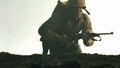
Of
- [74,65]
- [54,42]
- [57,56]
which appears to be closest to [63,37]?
[54,42]

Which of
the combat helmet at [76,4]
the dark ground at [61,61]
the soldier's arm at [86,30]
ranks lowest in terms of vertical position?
the soldier's arm at [86,30]

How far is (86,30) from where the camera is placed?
643 inches

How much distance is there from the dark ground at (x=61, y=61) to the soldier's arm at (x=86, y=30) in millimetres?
7124

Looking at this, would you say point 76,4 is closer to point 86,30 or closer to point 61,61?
point 86,30

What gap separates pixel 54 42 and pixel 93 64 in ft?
25.7

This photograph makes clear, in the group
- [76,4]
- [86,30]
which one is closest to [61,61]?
[76,4]

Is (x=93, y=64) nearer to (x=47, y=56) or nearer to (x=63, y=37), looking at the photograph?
(x=47, y=56)

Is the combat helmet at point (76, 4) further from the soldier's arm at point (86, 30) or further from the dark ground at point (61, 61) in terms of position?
the dark ground at point (61, 61)

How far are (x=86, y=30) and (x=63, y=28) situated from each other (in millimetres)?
1013

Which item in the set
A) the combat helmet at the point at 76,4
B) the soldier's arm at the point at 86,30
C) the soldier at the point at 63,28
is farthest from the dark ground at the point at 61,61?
the soldier's arm at the point at 86,30

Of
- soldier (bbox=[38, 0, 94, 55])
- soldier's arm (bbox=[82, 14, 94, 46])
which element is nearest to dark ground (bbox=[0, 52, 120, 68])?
soldier (bbox=[38, 0, 94, 55])

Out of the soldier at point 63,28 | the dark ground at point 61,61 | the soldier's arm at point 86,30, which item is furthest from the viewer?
the soldier's arm at point 86,30

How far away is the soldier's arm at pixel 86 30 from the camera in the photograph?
15.9m

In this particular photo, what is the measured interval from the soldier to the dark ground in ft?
21.8
